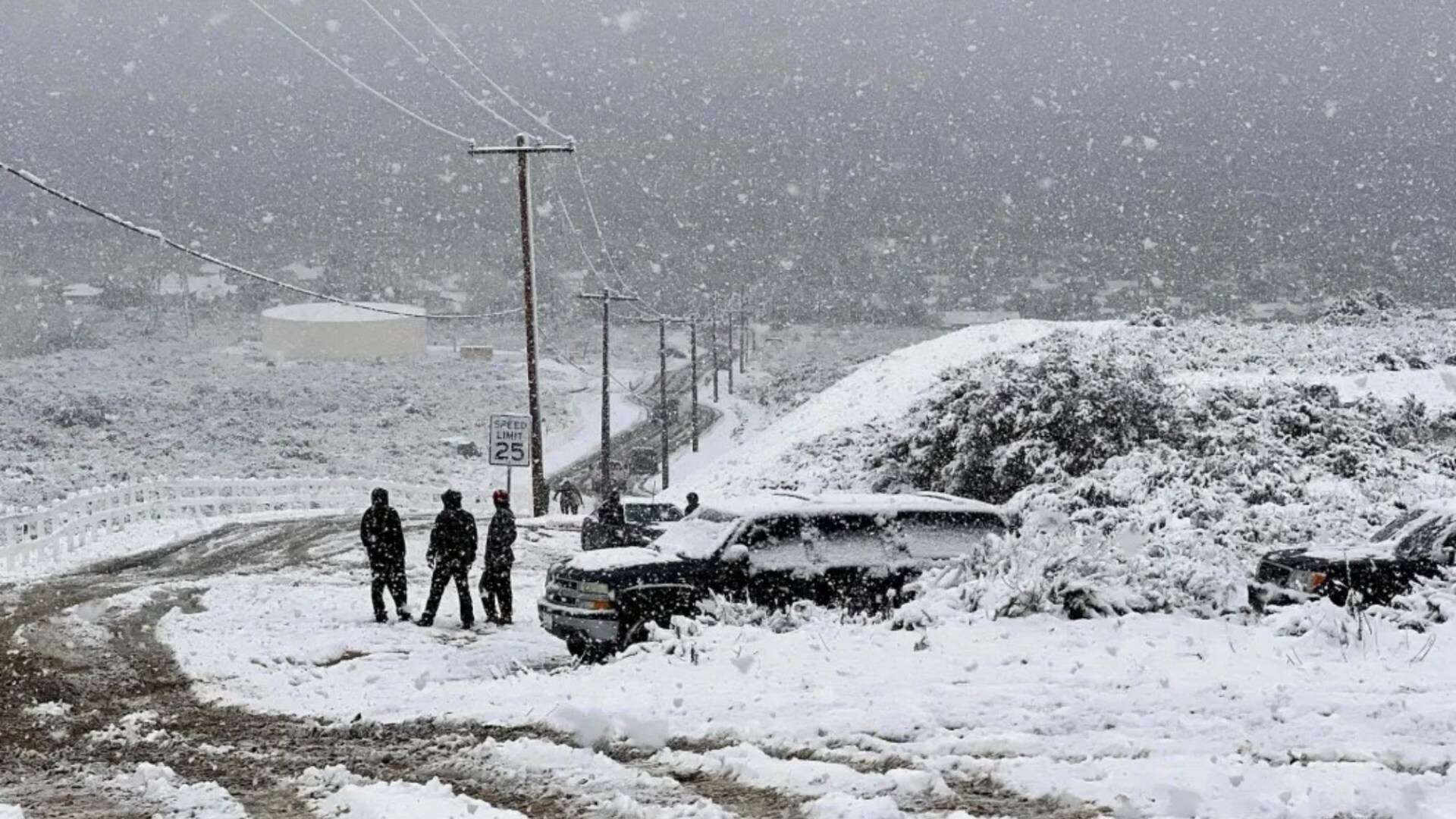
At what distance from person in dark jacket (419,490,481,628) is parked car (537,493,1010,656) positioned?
190 cm

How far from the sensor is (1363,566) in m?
11.4

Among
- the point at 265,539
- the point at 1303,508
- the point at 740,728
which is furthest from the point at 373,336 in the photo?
the point at 740,728

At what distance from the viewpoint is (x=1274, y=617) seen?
33.2 ft

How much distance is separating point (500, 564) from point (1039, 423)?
16556 mm

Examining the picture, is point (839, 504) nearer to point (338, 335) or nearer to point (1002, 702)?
point (1002, 702)

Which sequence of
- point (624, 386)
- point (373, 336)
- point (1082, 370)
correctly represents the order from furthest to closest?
1. point (373, 336)
2. point (624, 386)
3. point (1082, 370)

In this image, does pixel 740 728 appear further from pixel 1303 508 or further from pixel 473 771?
pixel 1303 508

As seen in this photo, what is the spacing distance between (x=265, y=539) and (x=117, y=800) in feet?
61.5

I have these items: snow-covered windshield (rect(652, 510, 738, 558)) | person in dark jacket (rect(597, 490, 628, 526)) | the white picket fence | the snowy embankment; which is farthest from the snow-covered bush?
the white picket fence

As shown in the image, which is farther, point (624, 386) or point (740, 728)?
point (624, 386)

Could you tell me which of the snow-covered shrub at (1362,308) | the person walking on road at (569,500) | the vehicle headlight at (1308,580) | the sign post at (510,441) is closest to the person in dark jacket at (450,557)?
the vehicle headlight at (1308,580)

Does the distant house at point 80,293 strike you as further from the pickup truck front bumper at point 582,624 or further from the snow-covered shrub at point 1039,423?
the pickup truck front bumper at point 582,624

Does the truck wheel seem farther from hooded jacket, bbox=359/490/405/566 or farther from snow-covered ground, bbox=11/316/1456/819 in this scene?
hooded jacket, bbox=359/490/405/566

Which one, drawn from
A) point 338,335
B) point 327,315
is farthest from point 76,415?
point 327,315
